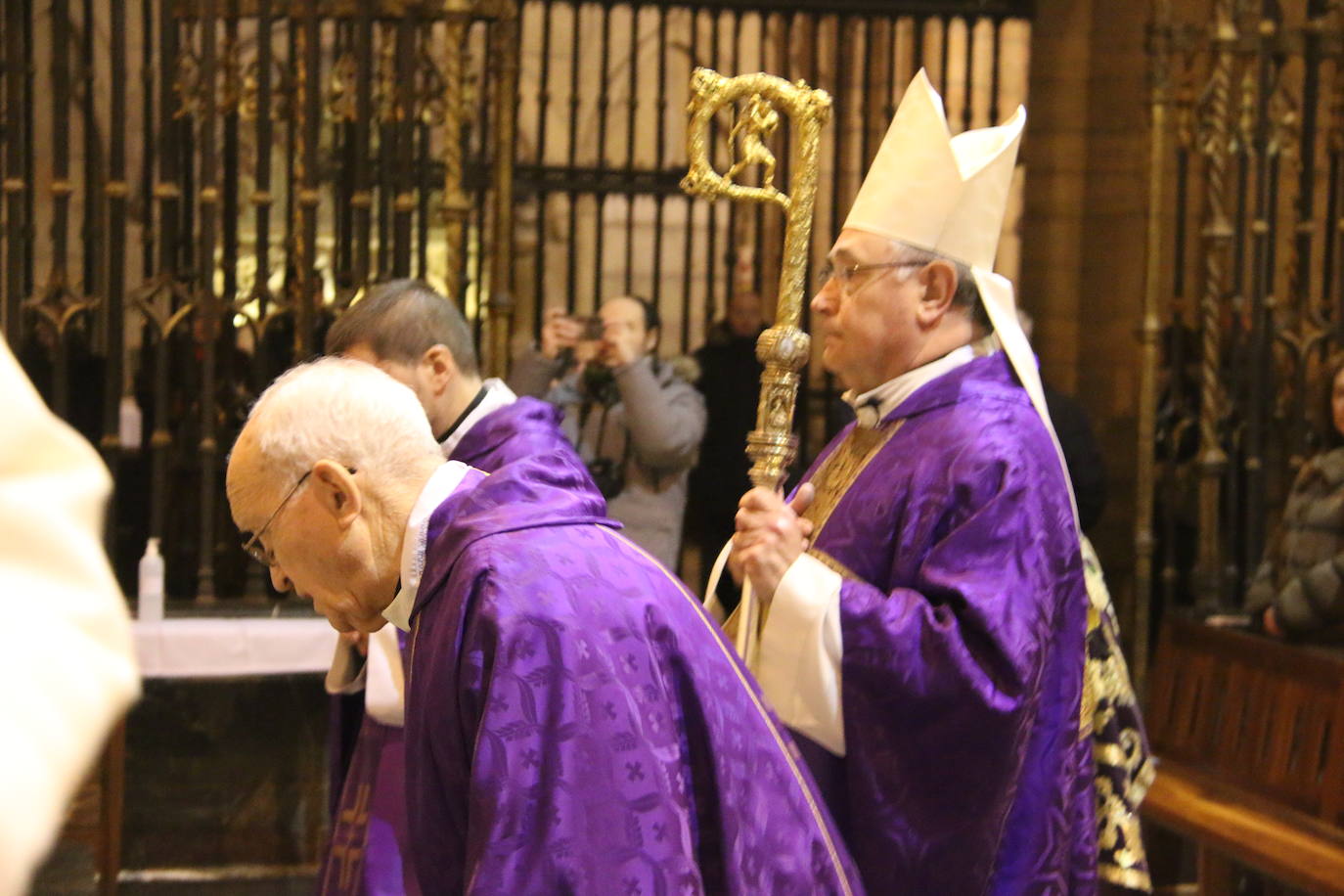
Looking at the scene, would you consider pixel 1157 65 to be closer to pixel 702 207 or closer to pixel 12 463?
pixel 702 207

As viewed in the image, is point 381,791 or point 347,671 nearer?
point 381,791

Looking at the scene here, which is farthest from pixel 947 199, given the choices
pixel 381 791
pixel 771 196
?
pixel 381 791

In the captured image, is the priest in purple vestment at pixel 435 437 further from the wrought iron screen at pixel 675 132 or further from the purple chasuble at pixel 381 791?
the wrought iron screen at pixel 675 132

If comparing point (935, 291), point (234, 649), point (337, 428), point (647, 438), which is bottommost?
point (234, 649)

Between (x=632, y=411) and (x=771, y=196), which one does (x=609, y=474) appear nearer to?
(x=632, y=411)

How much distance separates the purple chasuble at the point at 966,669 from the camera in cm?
270

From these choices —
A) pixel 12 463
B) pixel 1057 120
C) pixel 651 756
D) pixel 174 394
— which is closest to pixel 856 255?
pixel 651 756

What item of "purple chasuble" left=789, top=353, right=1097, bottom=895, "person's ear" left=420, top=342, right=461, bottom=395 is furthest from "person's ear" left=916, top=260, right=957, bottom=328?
"person's ear" left=420, top=342, right=461, bottom=395

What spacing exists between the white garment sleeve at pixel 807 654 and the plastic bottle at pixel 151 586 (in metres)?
2.47

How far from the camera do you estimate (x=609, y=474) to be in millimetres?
5422

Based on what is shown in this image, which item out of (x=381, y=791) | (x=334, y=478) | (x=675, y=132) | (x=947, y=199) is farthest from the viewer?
(x=675, y=132)

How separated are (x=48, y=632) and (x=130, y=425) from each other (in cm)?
518

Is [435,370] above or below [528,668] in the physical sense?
above

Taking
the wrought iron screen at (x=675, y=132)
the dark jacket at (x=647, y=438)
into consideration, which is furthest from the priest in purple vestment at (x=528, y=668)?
the wrought iron screen at (x=675, y=132)
